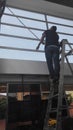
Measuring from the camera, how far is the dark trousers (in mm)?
7168

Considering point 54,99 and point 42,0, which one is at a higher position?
point 42,0

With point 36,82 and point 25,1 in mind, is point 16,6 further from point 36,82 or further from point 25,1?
point 36,82

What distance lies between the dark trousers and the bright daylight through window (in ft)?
3.25

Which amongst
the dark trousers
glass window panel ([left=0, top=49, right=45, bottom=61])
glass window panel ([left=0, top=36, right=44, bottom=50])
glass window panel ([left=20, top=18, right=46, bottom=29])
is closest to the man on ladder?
the dark trousers

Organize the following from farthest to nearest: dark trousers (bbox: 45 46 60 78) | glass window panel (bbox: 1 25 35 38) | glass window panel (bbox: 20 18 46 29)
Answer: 1. glass window panel (bbox: 20 18 46 29)
2. glass window panel (bbox: 1 25 35 38)
3. dark trousers (bbox: 45 46 60 78)

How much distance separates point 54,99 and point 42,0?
9.91ft

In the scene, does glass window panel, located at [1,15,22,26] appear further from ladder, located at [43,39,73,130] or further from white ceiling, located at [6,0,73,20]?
ladder, located at [43,39,73,130]

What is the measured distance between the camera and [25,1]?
834cm

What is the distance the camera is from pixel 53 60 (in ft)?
23.7

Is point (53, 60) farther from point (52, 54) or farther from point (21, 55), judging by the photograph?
point (21, 55)

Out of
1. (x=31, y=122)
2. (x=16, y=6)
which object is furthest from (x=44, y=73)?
(x=16, y=6)

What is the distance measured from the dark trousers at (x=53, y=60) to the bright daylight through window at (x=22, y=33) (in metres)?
0.99

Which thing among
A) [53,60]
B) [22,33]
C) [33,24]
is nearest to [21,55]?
[22,33]

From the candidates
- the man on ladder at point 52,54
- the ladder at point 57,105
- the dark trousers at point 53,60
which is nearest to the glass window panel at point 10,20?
the man on ladder at point 52,54
